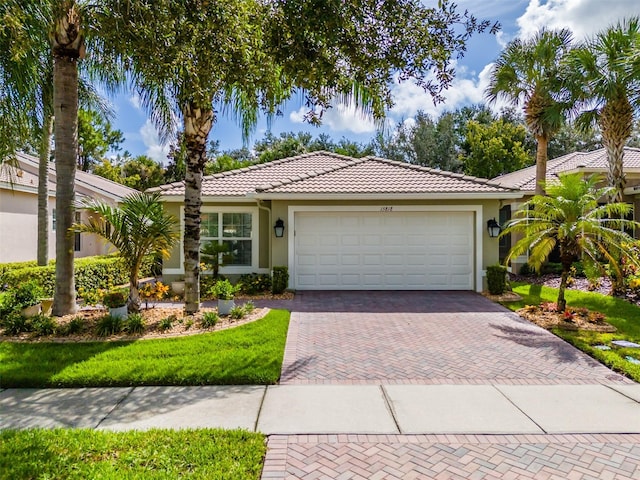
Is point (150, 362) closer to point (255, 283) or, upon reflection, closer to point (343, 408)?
point (343, 408)

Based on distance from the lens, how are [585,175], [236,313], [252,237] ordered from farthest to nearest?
[585,175], [252,237], [236,313]

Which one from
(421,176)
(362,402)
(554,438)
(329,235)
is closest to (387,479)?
(362,402)

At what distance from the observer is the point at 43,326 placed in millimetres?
7238

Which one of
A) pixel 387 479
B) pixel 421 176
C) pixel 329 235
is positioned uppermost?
pixel 421 176

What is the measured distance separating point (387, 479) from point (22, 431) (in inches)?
137

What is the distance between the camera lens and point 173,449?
12.0ft

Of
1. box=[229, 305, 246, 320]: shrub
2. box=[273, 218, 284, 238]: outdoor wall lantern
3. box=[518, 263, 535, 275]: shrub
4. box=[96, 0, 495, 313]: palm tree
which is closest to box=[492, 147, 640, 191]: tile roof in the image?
box=[518, 263, 535, 275]: shrub

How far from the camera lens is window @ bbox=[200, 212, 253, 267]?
13.2 m

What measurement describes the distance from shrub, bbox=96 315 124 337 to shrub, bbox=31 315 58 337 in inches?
29.3

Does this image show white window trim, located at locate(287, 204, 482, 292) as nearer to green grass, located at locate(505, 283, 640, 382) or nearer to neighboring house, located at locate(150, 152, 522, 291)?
neighboring house, located at locate(150, 152, 522, 291)

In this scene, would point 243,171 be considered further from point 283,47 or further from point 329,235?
point 283,47

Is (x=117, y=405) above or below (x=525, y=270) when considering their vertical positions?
below

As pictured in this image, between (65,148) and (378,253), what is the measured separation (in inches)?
334

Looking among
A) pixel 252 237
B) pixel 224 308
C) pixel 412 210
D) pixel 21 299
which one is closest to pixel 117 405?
pixel 224 308
